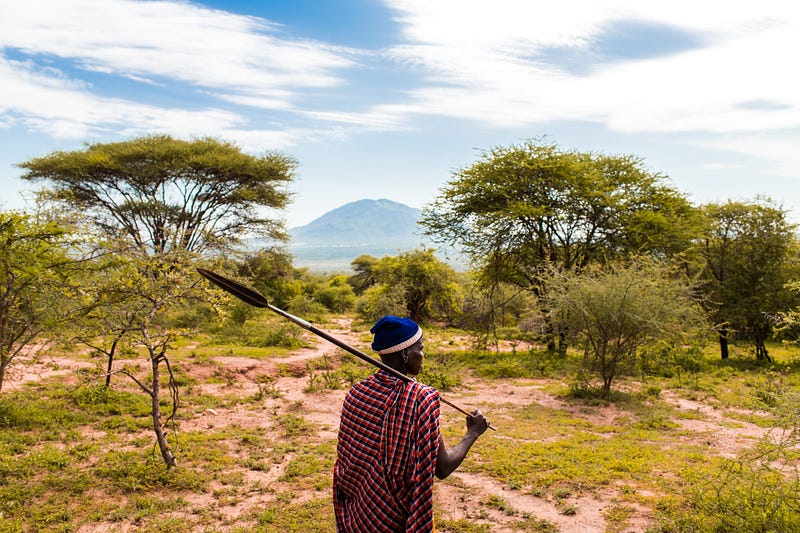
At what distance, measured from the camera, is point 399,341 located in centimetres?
262

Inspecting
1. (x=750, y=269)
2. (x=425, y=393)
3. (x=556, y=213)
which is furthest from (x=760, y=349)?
(x=425, y=393)

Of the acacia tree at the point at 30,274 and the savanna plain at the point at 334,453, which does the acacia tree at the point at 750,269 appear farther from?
the acacia tree at the point at 30,274

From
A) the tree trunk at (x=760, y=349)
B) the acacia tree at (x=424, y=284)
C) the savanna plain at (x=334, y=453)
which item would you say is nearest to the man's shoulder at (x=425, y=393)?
the savanna plain at (x=334, y=453)

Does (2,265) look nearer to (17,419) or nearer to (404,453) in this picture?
(17,419)

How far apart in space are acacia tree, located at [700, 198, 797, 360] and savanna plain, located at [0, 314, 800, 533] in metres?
3.32

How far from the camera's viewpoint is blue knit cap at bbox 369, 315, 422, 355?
8.61 ft

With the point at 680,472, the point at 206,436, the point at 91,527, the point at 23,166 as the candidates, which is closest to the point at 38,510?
the point at 91,527

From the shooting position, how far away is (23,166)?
23031 millimetres

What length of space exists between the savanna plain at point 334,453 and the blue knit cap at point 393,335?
126 inches

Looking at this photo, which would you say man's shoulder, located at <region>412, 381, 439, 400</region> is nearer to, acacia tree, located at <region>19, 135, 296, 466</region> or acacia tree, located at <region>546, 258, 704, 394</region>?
acacia tree, located at <region>546, 258, 704, 394</region>

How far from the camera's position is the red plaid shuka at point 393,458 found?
2.45 metres

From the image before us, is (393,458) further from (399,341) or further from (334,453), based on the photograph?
(334,453)

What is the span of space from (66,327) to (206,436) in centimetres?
265

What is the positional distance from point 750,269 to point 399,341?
1793 centimetres
